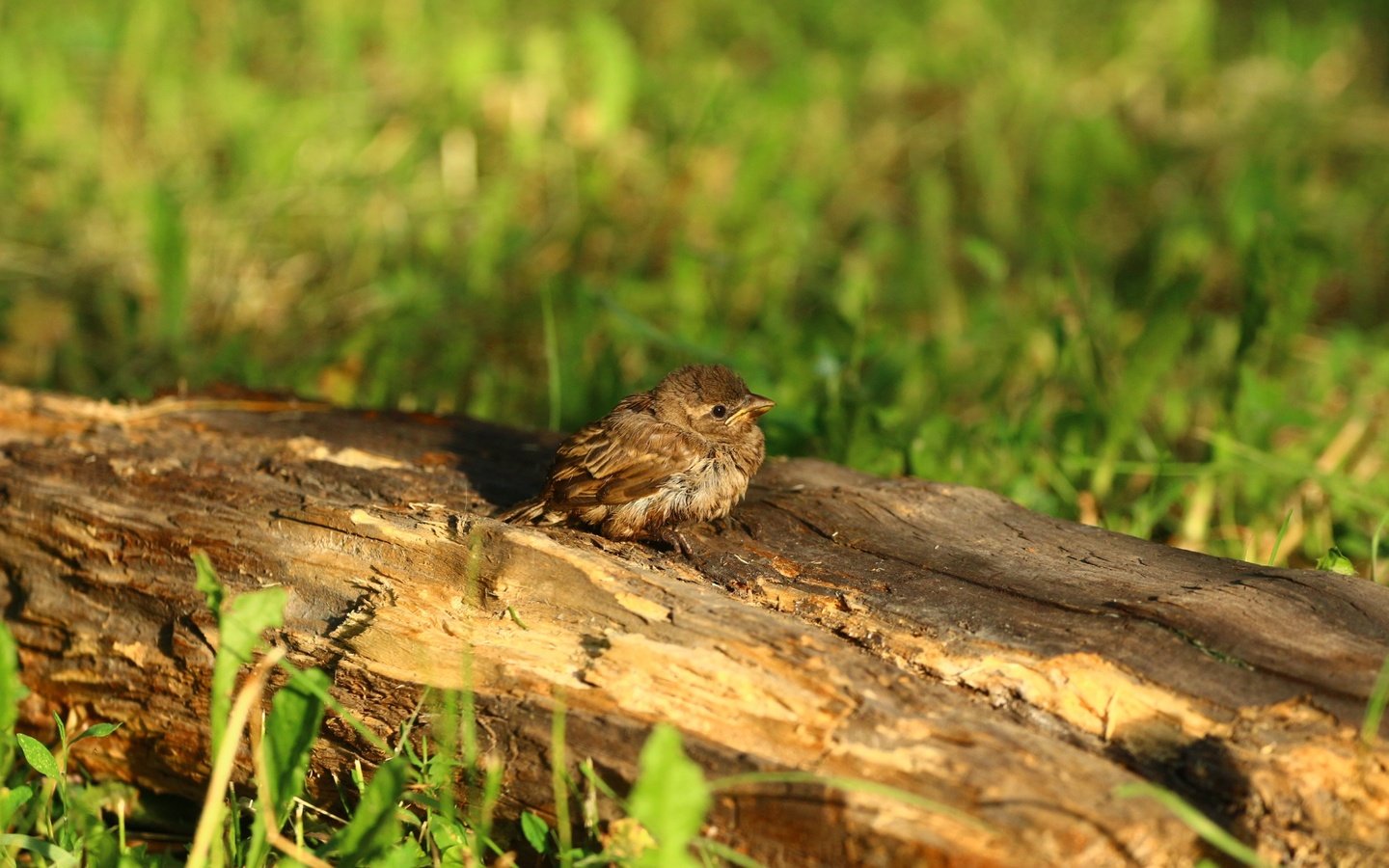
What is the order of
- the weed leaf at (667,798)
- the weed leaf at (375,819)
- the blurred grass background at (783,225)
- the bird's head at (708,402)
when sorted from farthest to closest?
the blurred grass background at (783,225), the bird's head at (708,402), the weed leaf at (375,819), the weed leaf at (667,798)

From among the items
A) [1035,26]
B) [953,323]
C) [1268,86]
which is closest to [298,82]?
[953,323]

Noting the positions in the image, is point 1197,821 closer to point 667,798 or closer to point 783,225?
point 667,798

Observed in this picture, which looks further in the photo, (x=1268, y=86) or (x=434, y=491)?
(x=1268, y=86)

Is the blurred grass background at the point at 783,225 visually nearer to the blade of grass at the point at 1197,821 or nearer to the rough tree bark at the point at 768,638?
the rough tree bark at the point at 768,638

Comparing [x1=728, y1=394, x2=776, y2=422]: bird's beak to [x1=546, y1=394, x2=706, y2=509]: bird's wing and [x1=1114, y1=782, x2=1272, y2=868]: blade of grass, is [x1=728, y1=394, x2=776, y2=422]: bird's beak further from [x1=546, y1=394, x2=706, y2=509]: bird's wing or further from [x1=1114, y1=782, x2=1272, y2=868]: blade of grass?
[x1=1114, y1=782, x2=1272, y2=868]: blade of grass

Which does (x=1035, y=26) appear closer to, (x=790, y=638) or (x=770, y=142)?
(x=770, y=142)

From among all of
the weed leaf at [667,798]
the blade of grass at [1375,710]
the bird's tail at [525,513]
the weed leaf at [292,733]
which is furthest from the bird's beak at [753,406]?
the blade of grass at [1375,710]

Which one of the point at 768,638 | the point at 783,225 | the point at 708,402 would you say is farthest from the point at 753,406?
the point at 783,225
